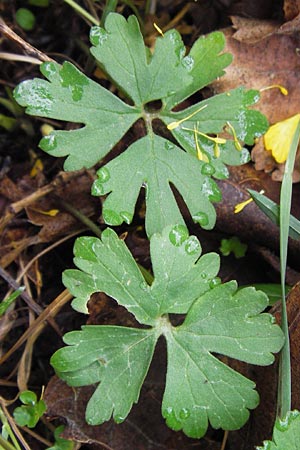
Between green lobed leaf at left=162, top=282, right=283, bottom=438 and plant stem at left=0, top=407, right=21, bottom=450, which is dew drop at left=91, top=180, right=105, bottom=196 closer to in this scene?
green lobed leaf at left=162, top=282, right=283, bottom=438

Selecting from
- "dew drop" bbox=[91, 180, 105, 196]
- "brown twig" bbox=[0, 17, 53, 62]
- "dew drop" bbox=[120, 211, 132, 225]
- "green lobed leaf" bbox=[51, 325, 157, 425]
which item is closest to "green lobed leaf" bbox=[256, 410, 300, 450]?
"green lobed leaf" bbox=[51, 325, 157, 425]

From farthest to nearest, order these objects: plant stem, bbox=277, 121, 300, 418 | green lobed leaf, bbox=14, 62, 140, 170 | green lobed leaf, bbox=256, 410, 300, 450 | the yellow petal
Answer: the yellow petal → green lobed leaf, bbox=14, 62, 140, 170 → plant stem, bbox=277, 121, 300, 418 → green lobed leaf, bbox=256, 410, 300, 450

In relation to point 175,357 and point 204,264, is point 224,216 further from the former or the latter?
point 175,357

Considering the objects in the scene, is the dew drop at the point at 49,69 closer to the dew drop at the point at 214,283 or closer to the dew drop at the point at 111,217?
the dew drop at the point at 111,217

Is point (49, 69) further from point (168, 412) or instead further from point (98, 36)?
point (168, 412)

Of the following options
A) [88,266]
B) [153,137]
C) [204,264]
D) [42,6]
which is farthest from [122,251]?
[42,6]

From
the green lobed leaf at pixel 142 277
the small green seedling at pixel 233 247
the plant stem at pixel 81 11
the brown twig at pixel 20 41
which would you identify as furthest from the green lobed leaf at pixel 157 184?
the plant stem at pixel 81 11
